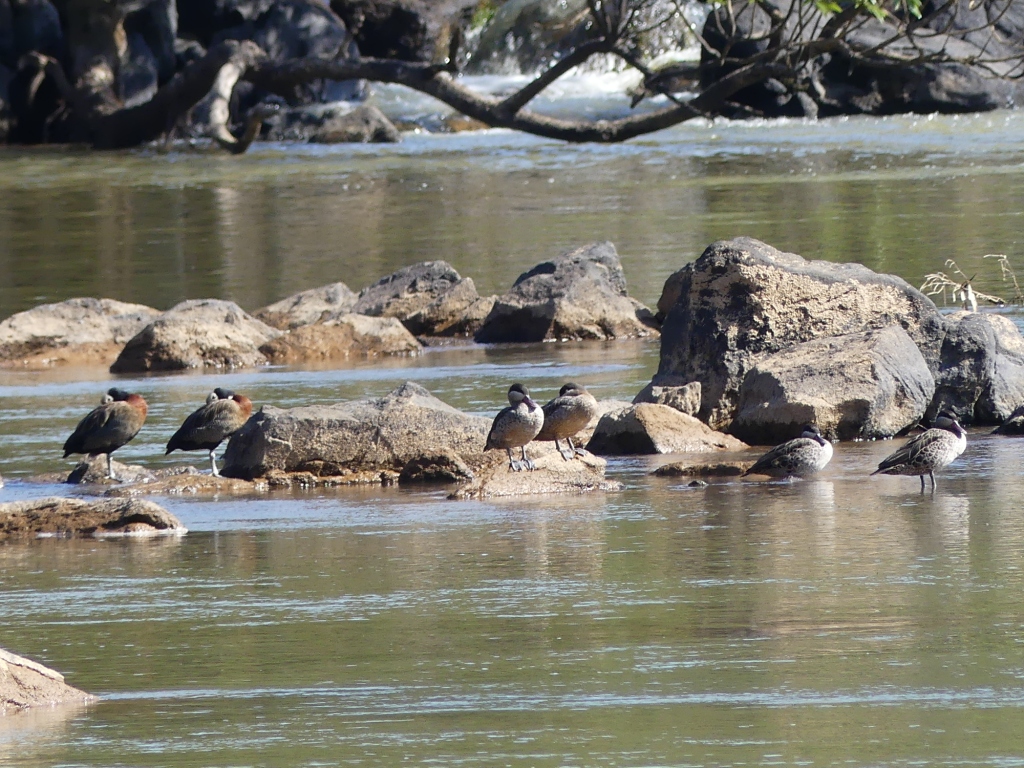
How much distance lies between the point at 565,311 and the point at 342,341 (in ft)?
5.66

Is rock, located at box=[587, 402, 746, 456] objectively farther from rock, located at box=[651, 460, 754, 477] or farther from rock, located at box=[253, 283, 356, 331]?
rock, located at box=[253, 283, 356, 331]

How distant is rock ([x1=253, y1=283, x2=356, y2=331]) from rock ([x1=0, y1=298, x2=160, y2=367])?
98cm

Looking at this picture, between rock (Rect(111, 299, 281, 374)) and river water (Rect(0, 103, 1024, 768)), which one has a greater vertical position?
river water (Rect(0, 103, 1024, 768))

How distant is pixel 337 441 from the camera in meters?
8.86

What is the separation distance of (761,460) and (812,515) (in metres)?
1.10

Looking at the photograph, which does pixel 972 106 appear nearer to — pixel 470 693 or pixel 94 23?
pixel 94 23

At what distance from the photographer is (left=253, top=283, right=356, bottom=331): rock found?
50.5ft

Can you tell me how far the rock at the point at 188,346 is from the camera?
13555 millimetres

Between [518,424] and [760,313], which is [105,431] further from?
[760,313]

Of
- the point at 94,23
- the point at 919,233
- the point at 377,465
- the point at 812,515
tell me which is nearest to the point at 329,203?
the point at 919,233

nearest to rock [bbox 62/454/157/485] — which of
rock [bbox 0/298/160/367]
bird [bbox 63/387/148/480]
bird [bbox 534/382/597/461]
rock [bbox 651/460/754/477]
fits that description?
bird [bbox 63/387/148/480]

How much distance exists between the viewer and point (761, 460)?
8.33 meters

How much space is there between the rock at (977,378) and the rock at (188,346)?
5.49m

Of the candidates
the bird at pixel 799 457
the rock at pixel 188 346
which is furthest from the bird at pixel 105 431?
the rock at pixel 188 346
